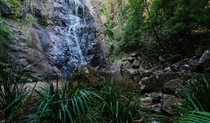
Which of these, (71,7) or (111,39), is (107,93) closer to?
(71,7)

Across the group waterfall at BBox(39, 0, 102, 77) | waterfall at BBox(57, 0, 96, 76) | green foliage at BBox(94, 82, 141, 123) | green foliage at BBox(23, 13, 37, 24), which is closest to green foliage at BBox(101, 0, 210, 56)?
waterfall at BBox(39, 0, 102, 77)

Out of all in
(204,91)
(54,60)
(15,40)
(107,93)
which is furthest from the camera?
(54,60)

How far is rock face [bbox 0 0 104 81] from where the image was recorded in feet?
20.5

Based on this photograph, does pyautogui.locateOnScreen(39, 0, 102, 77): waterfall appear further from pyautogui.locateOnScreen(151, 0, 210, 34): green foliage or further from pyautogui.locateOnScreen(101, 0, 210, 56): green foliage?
pyautogui.locateOnScreen(151, 0, 210, 34): green foliage

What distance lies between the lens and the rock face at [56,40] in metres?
6.24

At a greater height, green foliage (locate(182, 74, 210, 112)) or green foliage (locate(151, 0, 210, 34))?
green foliage (locate(151, 0, 210, 34))

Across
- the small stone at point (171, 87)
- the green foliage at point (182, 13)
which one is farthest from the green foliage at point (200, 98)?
the green foliage at point (182, 13)

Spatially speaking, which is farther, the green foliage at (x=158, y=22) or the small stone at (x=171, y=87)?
the green foliage at (x=158, y=22)

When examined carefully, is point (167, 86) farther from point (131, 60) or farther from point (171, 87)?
point (131, 60)

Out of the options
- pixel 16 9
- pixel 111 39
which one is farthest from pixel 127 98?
pixel 111 39

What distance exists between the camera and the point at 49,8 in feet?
30.9

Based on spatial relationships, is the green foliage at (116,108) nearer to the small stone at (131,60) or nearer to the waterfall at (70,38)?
the waterfall at (70,38)

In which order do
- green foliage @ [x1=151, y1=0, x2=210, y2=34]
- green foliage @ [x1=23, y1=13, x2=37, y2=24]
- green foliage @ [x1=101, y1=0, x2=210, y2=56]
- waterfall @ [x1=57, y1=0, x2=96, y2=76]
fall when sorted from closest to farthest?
1. green foliage @ [x1=151, y1=0, x2=210, y2=34]
2. green foliage @ [x1=101, y1=0, x2=210, y2=56]
3. green foliage @ [x1=23, y1=13, x2=37, y2=24]
4. waterfall @ [x1=57, y1=0, x2=96, y2=76]

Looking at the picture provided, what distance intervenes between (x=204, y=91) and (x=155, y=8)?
6.80 m
